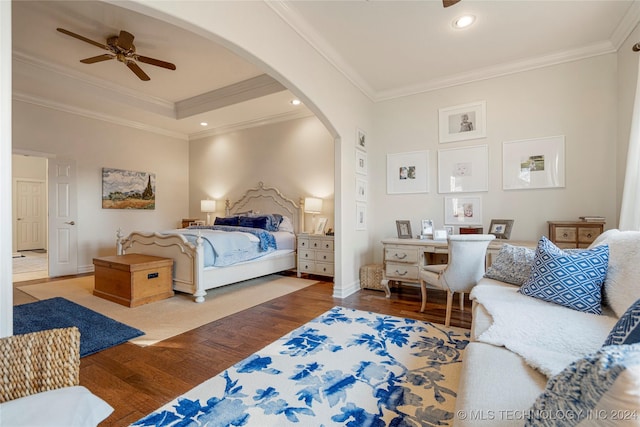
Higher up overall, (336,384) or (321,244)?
(321,244)

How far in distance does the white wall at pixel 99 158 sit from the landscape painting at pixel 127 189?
0.10m

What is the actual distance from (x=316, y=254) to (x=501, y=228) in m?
2.66

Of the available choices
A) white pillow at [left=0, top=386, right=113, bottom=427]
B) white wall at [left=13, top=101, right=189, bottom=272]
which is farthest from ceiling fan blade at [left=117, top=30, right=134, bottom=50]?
white pillow at [left=0, top=386, right=113, bottom=427]

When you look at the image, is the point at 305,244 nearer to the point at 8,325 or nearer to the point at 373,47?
the point at 373,47

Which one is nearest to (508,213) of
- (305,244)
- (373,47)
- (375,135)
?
(375,135)

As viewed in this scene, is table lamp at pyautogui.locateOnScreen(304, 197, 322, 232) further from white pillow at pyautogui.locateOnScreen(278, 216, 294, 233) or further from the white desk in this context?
the white desk

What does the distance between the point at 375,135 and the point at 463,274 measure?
8.75 feet

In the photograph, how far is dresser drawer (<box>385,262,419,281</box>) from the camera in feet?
11.7

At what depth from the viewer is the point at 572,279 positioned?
170 centimetres

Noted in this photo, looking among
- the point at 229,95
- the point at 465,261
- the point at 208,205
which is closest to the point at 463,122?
the point at 465,261

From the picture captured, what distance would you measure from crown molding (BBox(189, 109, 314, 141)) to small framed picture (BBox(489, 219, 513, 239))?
3.63 metres

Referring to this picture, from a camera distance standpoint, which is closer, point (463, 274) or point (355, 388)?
point (355, 388)

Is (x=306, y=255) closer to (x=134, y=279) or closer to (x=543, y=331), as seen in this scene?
(x=134, y=279)

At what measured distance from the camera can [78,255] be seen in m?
5.21
